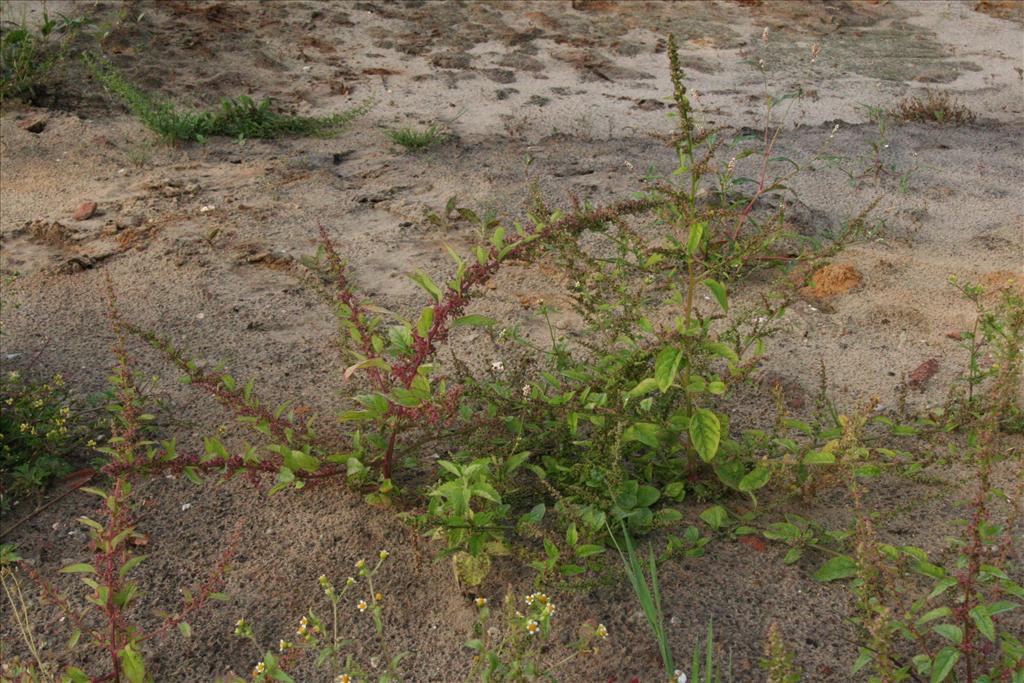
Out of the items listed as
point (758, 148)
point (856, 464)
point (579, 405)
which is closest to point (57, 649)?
point (579, 405)

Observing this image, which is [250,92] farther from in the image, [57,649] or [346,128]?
[57,649]

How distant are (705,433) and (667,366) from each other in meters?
0.18

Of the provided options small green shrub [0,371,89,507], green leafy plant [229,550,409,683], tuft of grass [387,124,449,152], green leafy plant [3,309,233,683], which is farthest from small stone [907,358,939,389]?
tuft of grass [387,124,449,152]

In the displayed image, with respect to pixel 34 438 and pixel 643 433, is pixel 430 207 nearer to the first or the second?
pixel 34 438

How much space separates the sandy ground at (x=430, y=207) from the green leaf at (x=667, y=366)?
0.45m

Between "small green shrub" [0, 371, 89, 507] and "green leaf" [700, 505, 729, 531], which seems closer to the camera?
"green leaf" [700, 505, 729, 531]

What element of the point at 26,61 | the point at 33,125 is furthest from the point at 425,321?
the point at 26,61

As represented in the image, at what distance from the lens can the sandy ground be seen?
7.27 ft

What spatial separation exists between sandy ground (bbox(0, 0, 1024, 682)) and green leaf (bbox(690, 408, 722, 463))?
280mm

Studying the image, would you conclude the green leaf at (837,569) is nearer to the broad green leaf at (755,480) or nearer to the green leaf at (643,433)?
the broad green leaf at (755,480)

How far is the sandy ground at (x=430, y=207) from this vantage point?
87.3 inches

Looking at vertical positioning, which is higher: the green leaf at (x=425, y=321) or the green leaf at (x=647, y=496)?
the green leaf at (x=425, y=321)

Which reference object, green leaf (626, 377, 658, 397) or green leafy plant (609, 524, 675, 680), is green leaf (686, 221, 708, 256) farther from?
green leafy plant (609, 524, 675, 680)

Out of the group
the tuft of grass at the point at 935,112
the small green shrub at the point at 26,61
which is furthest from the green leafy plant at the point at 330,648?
the tuft of grass at the point at 935,112
